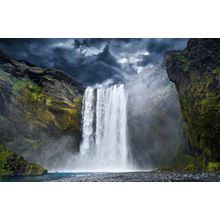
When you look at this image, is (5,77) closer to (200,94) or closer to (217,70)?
(200,94)

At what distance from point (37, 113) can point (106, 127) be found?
2086 millimetres

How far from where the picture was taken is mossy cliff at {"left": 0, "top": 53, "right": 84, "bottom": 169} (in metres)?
9.18

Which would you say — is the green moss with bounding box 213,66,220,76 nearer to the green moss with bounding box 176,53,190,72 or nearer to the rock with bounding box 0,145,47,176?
the green moss with bounding box 176,53,190,72

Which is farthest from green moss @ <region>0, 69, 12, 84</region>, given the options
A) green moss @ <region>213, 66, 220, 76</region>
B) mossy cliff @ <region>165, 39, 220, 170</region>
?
green moss @ <region>213, 66, 220, 76</region>

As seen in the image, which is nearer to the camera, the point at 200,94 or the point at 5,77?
the point at 200,94

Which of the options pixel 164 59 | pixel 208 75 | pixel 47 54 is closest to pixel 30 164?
pixel 47 54

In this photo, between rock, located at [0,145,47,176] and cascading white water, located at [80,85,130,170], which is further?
cascading white water, located at [80,85,130,170]

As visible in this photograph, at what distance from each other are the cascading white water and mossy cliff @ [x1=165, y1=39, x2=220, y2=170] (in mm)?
1715

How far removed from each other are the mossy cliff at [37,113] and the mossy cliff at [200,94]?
2901 mm

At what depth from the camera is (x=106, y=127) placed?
10234 mm

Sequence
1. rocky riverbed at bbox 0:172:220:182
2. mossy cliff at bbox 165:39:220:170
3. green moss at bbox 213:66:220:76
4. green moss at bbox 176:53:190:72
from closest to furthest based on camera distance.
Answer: rocky riverbed at bbox 0:172:220:182
mossy cliff at bbox 165:39:220:170
green moss at bbox 213:66:220:76
green moss at bbox 176:53:190:72

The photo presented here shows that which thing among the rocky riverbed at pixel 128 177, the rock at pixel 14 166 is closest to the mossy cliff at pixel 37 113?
the rock at pixel 14 166

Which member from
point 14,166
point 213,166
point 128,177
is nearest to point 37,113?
point 14,166

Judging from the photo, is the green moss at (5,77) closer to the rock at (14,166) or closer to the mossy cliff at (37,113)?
the mossy cliff at (37,113)
